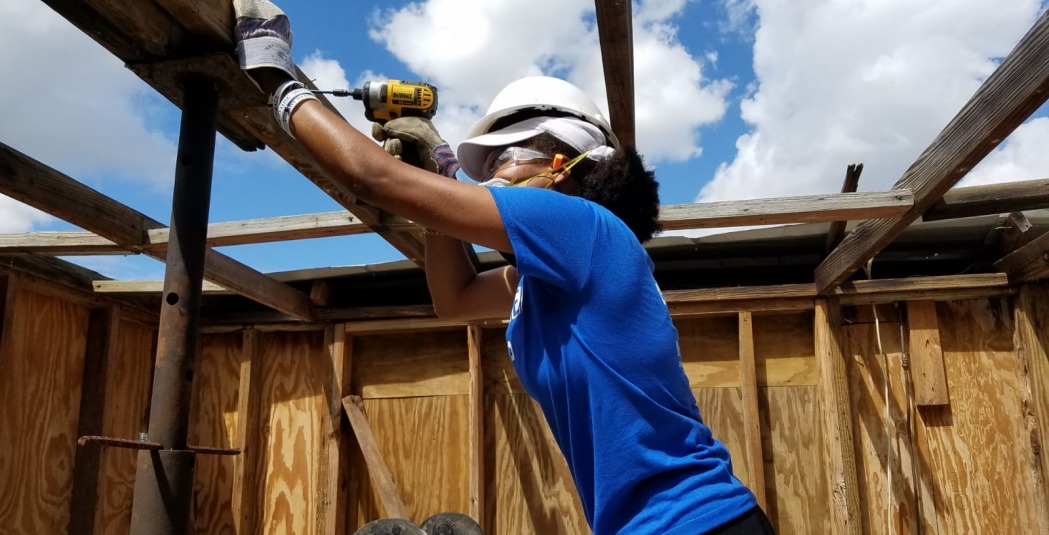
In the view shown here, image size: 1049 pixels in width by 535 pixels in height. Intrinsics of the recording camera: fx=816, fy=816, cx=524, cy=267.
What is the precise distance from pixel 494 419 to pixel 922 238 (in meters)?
2.80

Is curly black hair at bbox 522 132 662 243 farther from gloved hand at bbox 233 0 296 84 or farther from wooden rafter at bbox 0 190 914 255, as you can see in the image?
wooden rafter at bbox 0 190 914 255

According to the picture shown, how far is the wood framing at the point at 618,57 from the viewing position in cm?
229

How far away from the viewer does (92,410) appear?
498 centimetres

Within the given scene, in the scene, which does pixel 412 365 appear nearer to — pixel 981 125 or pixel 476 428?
pixel 476 428

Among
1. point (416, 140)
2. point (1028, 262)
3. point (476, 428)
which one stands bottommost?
point (476, 428)

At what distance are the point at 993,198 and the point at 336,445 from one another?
3.99m

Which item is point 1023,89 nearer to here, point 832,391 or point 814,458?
point 832,391

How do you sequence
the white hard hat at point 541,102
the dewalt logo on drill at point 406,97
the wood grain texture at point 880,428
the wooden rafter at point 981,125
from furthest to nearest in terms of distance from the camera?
the wood grain texture at point 880,428
the wooden rafter at point 981,125
the dewalt logo on drill at point 406,97
the white hard hat at point 541,102

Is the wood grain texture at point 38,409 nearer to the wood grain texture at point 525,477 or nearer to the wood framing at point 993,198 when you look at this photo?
the wood grain texture at point 525,477

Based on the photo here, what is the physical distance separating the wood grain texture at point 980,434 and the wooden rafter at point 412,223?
1.83 m

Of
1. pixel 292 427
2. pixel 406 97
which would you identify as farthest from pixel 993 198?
pixel 292 427

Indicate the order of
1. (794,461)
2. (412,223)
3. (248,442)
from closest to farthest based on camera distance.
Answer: (412,223) < (794,461) < (248,442)

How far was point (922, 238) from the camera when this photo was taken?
4.66 m

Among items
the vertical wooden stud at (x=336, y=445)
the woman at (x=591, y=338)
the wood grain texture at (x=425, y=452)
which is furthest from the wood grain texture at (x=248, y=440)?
the woman at (x=591, y=338)
